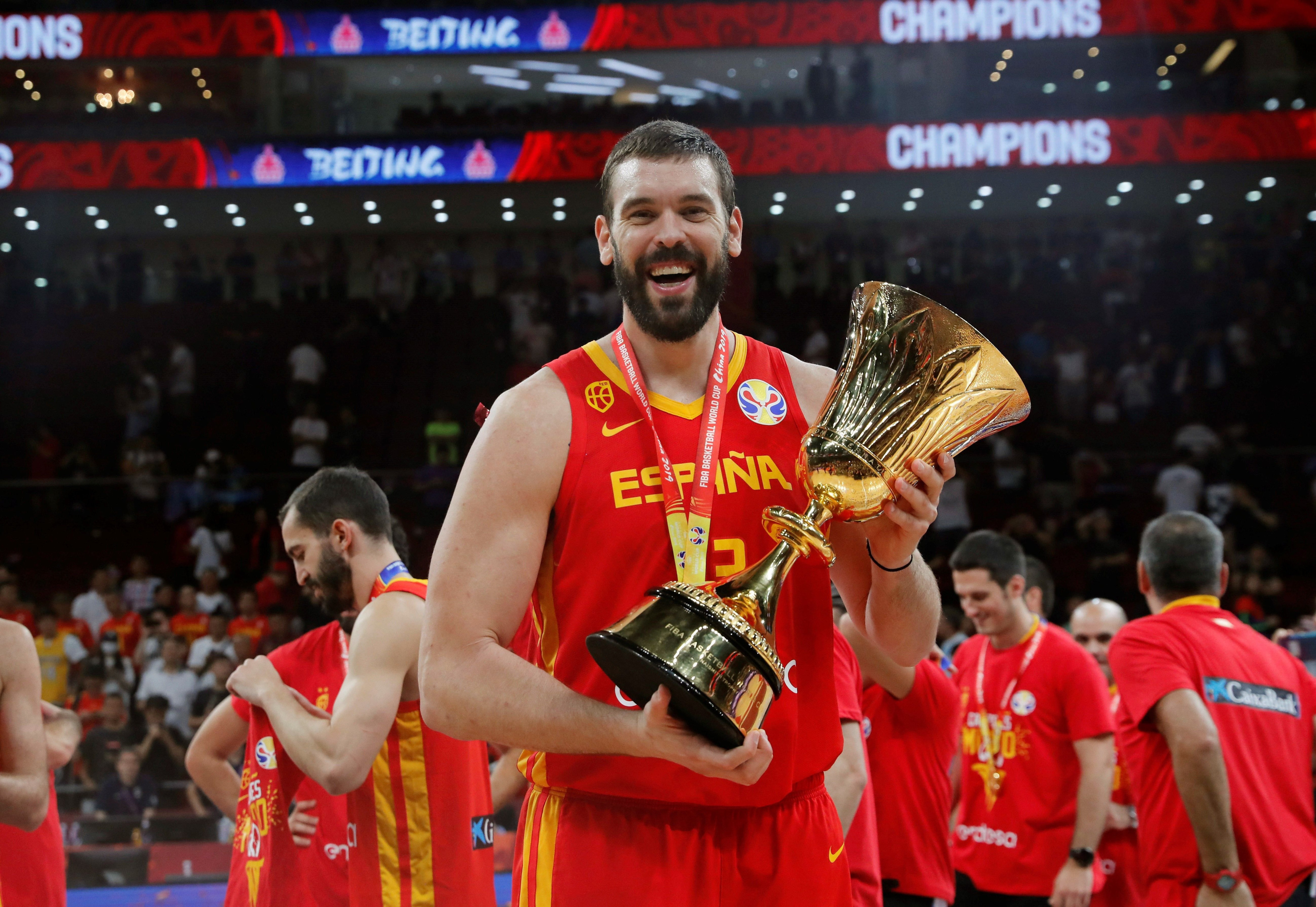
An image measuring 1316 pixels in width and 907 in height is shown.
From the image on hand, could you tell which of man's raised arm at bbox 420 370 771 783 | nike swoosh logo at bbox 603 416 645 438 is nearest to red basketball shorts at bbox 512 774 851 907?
man's raised arm at bbox 420 370 771 783

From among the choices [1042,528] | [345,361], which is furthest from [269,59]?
[1042,528]

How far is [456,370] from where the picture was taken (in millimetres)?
17969

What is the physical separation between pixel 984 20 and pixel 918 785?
1356cm

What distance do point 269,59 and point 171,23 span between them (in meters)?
2.69

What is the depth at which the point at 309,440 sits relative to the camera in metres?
14.8

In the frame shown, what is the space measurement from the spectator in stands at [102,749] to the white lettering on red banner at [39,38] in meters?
10.7

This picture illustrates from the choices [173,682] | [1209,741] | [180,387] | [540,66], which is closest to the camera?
[1209,741]

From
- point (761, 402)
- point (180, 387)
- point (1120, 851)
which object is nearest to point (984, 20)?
point (180, 387)

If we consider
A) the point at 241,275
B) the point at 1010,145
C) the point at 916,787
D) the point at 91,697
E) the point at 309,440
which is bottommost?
the point at 91,697

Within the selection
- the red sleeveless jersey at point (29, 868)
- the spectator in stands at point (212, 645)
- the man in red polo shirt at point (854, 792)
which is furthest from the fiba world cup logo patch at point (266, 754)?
the spectator in stands at point (212, 645)

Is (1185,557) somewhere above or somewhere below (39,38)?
below

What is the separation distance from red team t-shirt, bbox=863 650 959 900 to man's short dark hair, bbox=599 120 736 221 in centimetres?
278

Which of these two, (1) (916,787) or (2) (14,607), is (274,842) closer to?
(1) (916,787)

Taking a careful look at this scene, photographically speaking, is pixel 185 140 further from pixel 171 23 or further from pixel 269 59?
pixel 269 59
